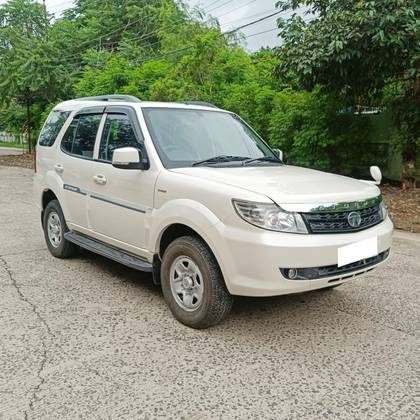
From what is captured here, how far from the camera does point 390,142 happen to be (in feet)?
33.8

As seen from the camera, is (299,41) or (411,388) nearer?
(411,388)

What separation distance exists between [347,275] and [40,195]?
4067 millimetres

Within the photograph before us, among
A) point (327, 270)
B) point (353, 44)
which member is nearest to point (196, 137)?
point (327, 270)

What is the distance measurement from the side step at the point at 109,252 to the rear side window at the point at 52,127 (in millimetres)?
1285

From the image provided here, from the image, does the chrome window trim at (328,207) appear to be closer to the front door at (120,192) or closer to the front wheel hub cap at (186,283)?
the front wheel hub cap at (186,283)

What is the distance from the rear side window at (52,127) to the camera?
18.4ft

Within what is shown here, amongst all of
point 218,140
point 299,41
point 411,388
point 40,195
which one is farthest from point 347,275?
point 299,41

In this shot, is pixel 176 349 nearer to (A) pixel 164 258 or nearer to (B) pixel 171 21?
(A) pixel 164 258

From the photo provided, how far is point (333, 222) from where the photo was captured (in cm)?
331

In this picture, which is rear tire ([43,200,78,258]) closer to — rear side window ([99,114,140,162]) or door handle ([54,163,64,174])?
door handle ([54,163,64,174])

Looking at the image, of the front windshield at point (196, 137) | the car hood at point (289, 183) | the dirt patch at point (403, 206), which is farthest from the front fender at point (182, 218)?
the dirt patch at point (403, 206)

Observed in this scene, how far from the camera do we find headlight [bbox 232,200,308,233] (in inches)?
124

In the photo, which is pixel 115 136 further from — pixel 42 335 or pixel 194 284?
pixel 42 335

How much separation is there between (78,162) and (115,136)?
0.68m
